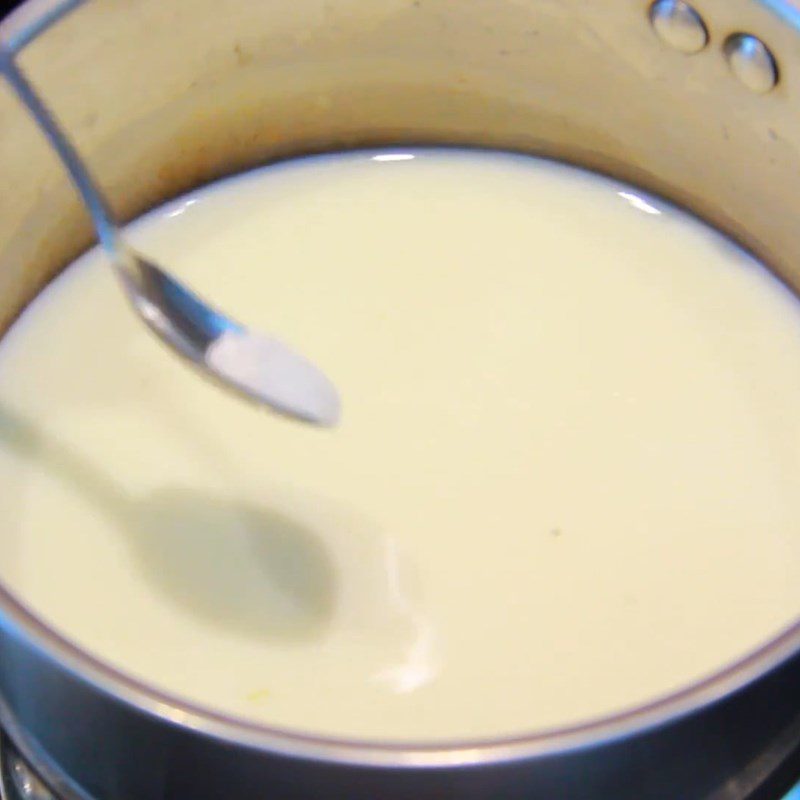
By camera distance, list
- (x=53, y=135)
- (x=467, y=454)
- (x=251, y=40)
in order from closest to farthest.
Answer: (x=53, y=135) < (x=467, y=454) < (x=251, y=40)

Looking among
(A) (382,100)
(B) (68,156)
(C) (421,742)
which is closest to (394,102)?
(A) (382,100)

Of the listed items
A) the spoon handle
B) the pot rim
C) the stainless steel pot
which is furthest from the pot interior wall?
the pot rim

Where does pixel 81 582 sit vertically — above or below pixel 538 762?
below

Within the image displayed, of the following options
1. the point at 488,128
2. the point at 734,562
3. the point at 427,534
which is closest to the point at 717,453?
the point at 734,562

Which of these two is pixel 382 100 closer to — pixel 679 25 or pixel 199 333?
pixel 679 25

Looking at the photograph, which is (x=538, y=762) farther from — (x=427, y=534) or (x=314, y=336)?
(x=314, y=336)

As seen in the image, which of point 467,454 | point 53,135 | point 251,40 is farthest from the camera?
point 251,40

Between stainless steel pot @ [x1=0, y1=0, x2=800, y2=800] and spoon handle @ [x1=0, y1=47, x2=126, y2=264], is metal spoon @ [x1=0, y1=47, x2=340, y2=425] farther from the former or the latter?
stainless steel pot @ [x1=0, y1=0, x2=800, y2=800]
